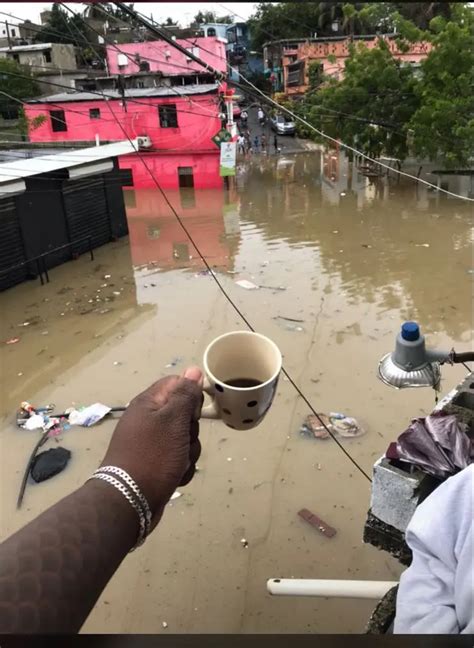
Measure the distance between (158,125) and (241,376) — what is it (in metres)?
21.9

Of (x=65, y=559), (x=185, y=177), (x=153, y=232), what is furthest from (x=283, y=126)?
(x=65, y=559)

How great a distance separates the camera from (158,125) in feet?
71.0

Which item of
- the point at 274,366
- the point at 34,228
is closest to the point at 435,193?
the point at 34,228

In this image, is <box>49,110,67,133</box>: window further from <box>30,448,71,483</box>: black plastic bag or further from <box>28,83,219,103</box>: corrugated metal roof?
<box>30,448,71,483</box>: black plastic bag

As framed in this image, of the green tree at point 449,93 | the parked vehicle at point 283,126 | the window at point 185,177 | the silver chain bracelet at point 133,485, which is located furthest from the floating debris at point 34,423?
the parked vehicle at point 283,126

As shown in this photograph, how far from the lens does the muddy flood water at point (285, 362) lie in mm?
4488

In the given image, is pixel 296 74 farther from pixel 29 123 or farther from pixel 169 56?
pixel 29 123

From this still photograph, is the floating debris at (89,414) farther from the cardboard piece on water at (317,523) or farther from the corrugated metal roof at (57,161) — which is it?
the corrugated metal roof at (57,161)

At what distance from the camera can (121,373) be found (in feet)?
26.1

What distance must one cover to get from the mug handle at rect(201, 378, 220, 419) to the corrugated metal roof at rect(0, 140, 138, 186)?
9.20 meters

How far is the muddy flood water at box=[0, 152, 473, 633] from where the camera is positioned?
449 cm

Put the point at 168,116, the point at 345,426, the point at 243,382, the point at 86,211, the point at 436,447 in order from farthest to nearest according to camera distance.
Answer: the point at 168,116, the point at 86,211, the point at 345,426, the point at 436,447, the point at 243,382

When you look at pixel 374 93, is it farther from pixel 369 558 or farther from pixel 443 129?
pixel 369 558

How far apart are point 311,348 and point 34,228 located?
25.8ft
